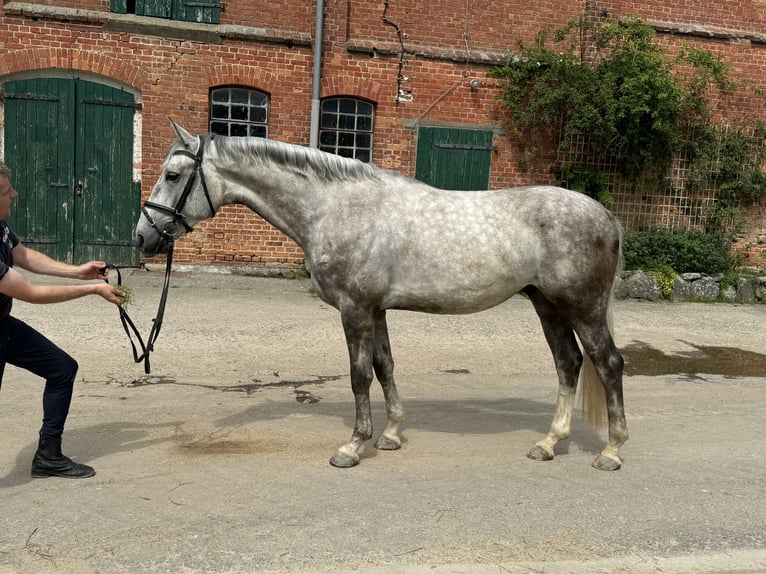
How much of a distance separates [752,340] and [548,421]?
532 centimetres

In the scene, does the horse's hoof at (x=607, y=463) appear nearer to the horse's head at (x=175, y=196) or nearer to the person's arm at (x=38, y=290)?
the horse's head at (x=175, y=196)

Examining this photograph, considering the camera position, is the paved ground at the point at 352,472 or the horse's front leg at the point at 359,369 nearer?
the paved ground at the point at 352,472

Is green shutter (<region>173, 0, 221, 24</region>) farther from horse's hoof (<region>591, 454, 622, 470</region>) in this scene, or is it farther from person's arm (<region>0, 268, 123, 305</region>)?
horse's hoof (<region>591, 454, 622, 470</region>)

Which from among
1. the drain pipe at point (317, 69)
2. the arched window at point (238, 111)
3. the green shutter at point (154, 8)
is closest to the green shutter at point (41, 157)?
the green shutter at point (154, 8)

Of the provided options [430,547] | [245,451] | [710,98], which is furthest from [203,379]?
[710,98]

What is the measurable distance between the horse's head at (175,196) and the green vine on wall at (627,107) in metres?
8.95

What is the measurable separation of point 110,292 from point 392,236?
5.65 ft

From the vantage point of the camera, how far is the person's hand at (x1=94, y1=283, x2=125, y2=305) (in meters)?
3.84

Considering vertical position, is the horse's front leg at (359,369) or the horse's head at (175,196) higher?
the horse's head at (175,196)

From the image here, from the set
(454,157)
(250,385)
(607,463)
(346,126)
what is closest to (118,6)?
(346,126)

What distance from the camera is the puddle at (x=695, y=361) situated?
7.65 metres

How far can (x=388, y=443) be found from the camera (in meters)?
4.91

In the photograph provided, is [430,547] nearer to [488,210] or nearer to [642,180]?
[488,210]

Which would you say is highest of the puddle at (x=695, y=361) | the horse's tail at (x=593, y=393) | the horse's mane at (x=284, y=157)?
the horse's mane at (x=284, y=157)
